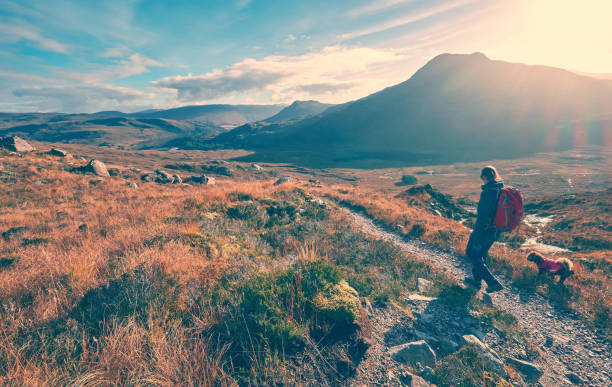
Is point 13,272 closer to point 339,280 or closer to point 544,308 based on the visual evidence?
point 339,280

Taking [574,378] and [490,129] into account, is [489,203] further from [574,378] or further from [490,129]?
[490,129]

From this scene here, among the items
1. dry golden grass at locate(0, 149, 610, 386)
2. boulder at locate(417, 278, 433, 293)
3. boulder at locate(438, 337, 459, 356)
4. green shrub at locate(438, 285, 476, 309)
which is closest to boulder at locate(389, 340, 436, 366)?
boulder at locate(438, 337, 459, 356)

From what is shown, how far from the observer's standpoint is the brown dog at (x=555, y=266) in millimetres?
6909

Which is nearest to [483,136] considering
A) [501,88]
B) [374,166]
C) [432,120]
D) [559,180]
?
[432,120]

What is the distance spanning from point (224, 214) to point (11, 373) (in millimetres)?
7199

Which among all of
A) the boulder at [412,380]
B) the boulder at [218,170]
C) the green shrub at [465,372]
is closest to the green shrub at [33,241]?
the boulder at [412,380]

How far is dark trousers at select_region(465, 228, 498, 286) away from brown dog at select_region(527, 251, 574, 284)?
2146mm

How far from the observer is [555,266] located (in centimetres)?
717

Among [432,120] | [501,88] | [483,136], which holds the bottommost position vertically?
[483,136]

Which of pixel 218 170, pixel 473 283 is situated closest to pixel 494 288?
pixel 473 283

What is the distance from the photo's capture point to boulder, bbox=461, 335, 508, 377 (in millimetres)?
3866

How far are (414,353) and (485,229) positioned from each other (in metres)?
3.99

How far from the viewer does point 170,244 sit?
5488mm

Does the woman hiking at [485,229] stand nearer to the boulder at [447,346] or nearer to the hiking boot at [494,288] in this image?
the hiking boot at [494,288]
